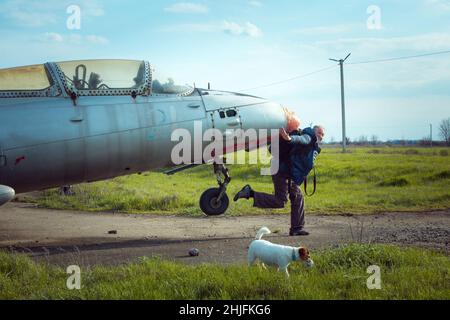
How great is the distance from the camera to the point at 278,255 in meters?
5.71

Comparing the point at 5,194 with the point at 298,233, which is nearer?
the point at 5,194

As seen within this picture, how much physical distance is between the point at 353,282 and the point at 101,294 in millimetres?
2527

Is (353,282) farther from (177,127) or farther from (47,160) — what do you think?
(47,160)

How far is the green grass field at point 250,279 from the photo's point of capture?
4891mm

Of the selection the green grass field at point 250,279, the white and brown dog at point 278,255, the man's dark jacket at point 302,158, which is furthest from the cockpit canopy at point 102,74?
the white and brown dog at point 278,255

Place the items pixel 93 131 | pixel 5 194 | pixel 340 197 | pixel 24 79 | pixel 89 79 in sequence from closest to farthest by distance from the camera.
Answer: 1. pixel 5 194
2. pixel 93 131
3. pixel 24 79
4. pixel 89 79
5. pixel 340 197

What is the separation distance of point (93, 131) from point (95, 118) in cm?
24

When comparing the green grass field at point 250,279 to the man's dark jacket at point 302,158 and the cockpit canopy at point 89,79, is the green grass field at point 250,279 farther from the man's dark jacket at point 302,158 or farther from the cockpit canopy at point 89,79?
the cockpit canopy at point 89,79

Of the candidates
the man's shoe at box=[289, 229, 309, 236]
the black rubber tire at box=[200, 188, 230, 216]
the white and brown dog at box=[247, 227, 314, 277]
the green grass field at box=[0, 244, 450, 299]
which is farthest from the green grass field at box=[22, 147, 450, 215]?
the white and brown dog at box=[247, 227, 314, 277]

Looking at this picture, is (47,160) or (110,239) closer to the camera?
(47,160)

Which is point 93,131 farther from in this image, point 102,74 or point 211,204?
point 211,204

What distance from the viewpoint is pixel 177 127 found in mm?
9203

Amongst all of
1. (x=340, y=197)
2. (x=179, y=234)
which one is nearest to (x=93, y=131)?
(x=179, y=234)
